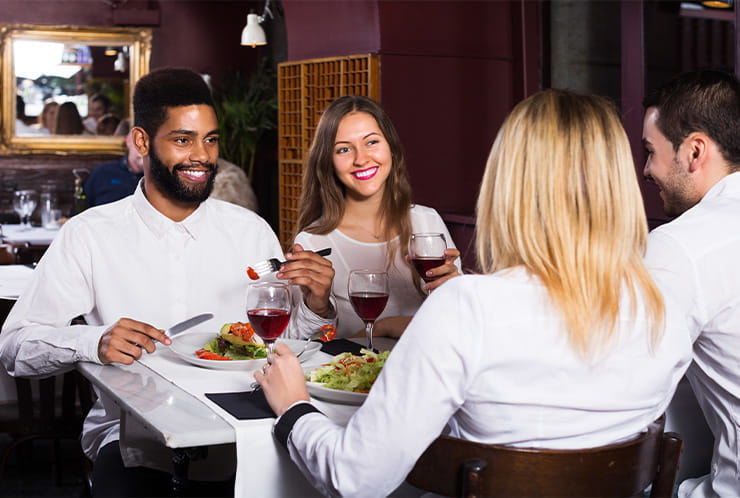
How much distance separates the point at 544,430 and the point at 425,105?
4369mm

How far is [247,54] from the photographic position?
29.2ft

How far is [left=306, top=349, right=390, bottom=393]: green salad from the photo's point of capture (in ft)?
6.25

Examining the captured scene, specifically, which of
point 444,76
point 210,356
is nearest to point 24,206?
point 444,76

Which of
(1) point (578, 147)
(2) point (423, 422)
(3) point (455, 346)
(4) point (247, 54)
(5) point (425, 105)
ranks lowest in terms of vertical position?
(2) point (423, 422)

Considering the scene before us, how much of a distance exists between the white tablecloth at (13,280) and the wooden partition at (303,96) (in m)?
2.29

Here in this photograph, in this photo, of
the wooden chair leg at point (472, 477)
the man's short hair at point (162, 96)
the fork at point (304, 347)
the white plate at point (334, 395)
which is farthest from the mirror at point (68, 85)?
the wooden chair leg at point (472, 477)

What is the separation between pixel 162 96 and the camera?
264 centimetres

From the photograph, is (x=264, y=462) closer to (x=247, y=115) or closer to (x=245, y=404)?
(x=245, y=404)

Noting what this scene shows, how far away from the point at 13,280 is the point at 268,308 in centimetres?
212

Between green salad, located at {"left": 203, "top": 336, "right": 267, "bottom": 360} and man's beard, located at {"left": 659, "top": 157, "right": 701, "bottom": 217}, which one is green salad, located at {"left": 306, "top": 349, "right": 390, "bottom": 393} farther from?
man's beard, located at {"left": 659, "top": 157, "right": 701, "bottom": 217}

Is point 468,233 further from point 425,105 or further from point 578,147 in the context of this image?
point 578,147

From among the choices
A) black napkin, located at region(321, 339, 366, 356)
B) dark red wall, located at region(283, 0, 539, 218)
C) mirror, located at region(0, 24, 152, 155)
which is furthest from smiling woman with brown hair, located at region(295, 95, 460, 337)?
mirror, located at region(0, 24, 152, 155)

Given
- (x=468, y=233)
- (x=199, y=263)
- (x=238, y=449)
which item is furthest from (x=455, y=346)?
(x=468, y=233)

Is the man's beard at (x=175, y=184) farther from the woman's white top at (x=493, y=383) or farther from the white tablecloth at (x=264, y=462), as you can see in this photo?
the woman's white top at (x=493, y=383)
